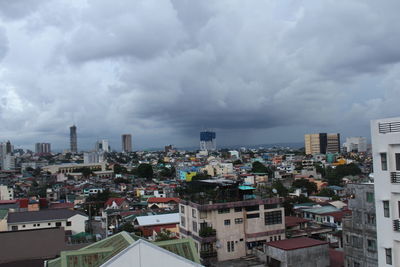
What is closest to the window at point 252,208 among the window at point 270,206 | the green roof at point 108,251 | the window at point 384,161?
the window at point 270,206

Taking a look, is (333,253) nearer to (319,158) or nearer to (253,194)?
(253,194)

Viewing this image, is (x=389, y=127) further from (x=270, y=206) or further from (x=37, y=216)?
(x=37, y=216)

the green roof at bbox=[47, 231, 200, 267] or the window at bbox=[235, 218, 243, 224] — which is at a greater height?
the green roof at bbox=[47, 231, 200, 267]

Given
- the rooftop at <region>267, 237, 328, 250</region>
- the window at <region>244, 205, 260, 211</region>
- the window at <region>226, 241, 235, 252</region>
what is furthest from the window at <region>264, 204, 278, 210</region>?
the window at <region>226, 241, 235, 252</region>

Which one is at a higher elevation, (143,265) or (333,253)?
(143,265)

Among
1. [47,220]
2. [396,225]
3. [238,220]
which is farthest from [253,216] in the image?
[47,220]

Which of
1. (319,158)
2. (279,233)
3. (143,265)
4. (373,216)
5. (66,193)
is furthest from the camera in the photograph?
(319,158)

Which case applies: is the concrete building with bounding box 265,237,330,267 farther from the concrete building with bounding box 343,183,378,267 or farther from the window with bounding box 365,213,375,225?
the window with bounding box 365,213,375,225

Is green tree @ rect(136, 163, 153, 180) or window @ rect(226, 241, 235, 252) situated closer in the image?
window @ rect(226, 241, 235, 252)

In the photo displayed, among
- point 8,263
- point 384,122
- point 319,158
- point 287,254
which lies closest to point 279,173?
point 319,158
